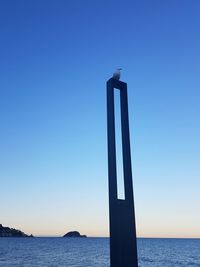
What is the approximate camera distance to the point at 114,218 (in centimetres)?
850

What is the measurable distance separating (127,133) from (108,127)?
0.61m

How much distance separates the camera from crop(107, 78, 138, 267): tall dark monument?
8.38 m

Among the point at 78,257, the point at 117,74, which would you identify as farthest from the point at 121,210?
the point at 78,257

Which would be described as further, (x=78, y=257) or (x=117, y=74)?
(x=78, y=257)

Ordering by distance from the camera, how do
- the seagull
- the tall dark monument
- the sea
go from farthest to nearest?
1. the sea
2. the seagull
3. the tall dark monument

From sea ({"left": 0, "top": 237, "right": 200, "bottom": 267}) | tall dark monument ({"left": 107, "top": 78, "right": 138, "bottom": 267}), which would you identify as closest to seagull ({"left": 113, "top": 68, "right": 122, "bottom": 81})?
tall dark monument ({"left": 107, "top": 78, "right": 138, "bottom": 267})

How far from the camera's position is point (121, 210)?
8.72 m

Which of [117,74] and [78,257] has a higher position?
[117,74]

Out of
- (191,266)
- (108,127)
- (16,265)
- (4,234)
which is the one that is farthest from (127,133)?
(4,234)

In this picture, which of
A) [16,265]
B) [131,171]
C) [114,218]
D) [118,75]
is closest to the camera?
[114,218]

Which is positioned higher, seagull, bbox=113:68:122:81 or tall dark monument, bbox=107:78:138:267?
seagull, bbox=113:68:122:81

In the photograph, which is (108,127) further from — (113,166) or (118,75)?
(118,75)

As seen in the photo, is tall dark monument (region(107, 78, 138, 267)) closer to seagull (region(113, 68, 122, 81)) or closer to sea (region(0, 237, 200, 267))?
seagull (region(113, 68, 122, 81))

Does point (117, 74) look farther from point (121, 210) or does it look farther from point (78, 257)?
point (78, 257)
